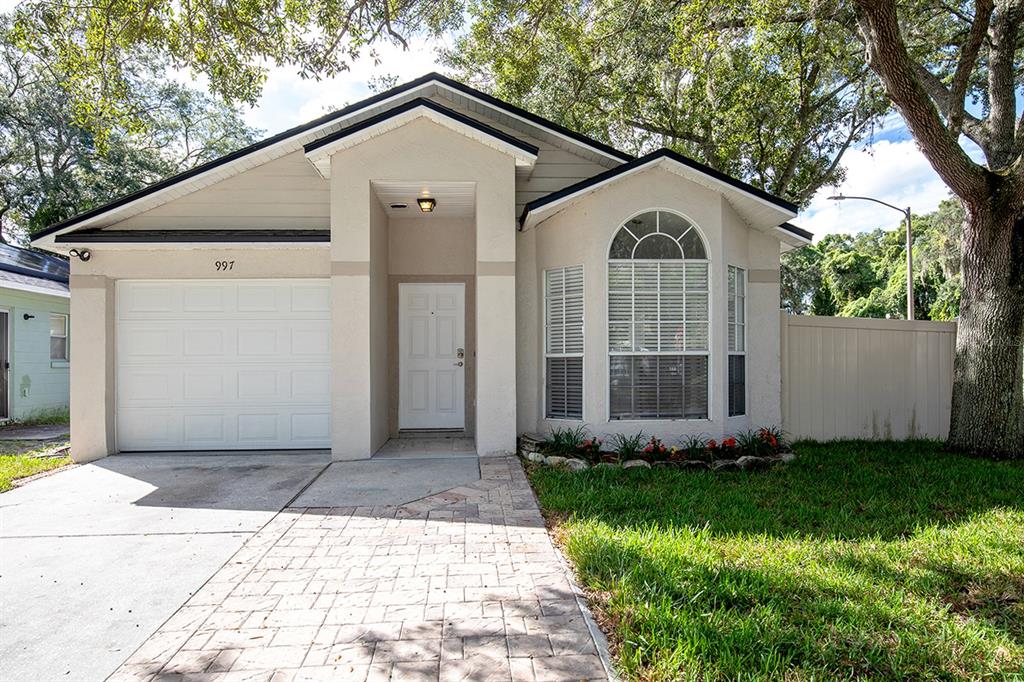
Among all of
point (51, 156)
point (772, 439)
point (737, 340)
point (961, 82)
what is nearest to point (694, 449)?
point (772, 439)

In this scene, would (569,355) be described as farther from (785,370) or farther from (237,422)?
(237,422)

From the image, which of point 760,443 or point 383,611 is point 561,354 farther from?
point 383,611

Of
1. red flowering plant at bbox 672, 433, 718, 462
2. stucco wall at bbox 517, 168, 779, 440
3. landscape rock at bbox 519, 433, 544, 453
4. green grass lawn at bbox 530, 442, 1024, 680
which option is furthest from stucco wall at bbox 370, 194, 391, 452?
red flowering plant at bbox 672, 433, 718, 462

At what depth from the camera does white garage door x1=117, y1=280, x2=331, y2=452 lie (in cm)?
777

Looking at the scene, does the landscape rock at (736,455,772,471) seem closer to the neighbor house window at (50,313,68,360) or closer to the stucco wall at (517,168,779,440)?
the stucco wall at (517,168,779,440)

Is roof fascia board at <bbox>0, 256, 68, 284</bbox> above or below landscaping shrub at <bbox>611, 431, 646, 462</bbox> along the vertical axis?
above

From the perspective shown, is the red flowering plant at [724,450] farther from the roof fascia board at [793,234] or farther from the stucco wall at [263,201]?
the stucco wall at [263,201]

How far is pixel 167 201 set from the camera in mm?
7891

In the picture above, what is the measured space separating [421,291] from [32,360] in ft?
29.8

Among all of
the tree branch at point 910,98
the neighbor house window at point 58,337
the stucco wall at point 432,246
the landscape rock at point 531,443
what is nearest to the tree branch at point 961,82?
the tree branch at point 910,98

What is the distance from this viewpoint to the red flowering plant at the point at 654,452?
6.52 m

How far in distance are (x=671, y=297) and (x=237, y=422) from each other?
6.17m

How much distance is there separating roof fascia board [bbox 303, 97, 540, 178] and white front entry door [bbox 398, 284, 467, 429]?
2.47 meters

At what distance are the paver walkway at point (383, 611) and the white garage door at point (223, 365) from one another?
351 cm
